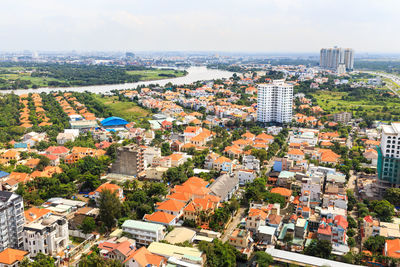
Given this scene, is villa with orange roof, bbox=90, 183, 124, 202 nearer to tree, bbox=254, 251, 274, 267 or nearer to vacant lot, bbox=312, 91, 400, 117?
tree, bbox=254, 251, 274, 267

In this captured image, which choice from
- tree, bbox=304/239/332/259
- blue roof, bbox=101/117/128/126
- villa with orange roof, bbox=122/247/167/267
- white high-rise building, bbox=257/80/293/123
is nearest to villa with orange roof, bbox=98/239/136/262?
villa with orange roof, bbox=122/247/167/267

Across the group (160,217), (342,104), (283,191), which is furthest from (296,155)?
(342,104)

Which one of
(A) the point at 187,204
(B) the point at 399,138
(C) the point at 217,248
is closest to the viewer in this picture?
(C) the point at 217,248

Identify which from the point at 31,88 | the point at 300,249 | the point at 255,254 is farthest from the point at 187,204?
the point at 31,88

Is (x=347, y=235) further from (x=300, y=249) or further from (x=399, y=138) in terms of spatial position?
(x=399, y=138)

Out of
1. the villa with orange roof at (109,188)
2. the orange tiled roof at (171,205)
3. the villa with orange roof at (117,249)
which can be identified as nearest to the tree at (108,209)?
the villa with orange roof at (117,249)
